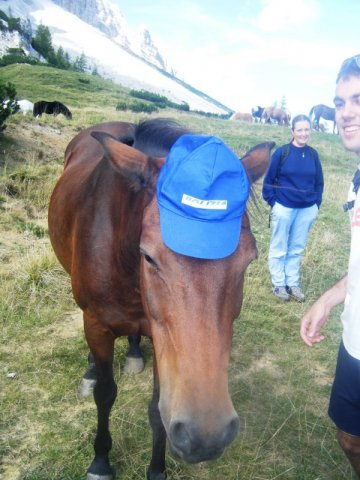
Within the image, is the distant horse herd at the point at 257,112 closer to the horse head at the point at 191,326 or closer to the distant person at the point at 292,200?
the distant person at the point at 292,200

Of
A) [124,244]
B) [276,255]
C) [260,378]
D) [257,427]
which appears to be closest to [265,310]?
[276,255]

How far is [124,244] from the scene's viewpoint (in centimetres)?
217

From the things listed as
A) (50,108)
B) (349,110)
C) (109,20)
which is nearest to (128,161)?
(349,110)

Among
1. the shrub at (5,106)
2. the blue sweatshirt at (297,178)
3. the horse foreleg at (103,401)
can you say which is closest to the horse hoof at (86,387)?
the horse foreleg at (103,401)

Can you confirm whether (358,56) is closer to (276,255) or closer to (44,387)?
(44,387)

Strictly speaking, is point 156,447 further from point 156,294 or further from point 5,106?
point 5,106

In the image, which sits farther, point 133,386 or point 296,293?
point 296,293

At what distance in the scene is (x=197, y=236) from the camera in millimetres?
1546

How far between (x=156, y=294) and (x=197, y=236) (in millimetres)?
330

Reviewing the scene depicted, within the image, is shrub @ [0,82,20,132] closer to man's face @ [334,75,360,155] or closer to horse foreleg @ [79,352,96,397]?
horse foreleg @ [79,352,96,397]

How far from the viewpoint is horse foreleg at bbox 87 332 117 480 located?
271cm

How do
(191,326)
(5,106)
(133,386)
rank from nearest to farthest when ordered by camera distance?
(191,326) < (133,386) < (5,106)

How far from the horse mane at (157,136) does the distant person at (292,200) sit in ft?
10.1

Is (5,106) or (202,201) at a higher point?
(5,106)
